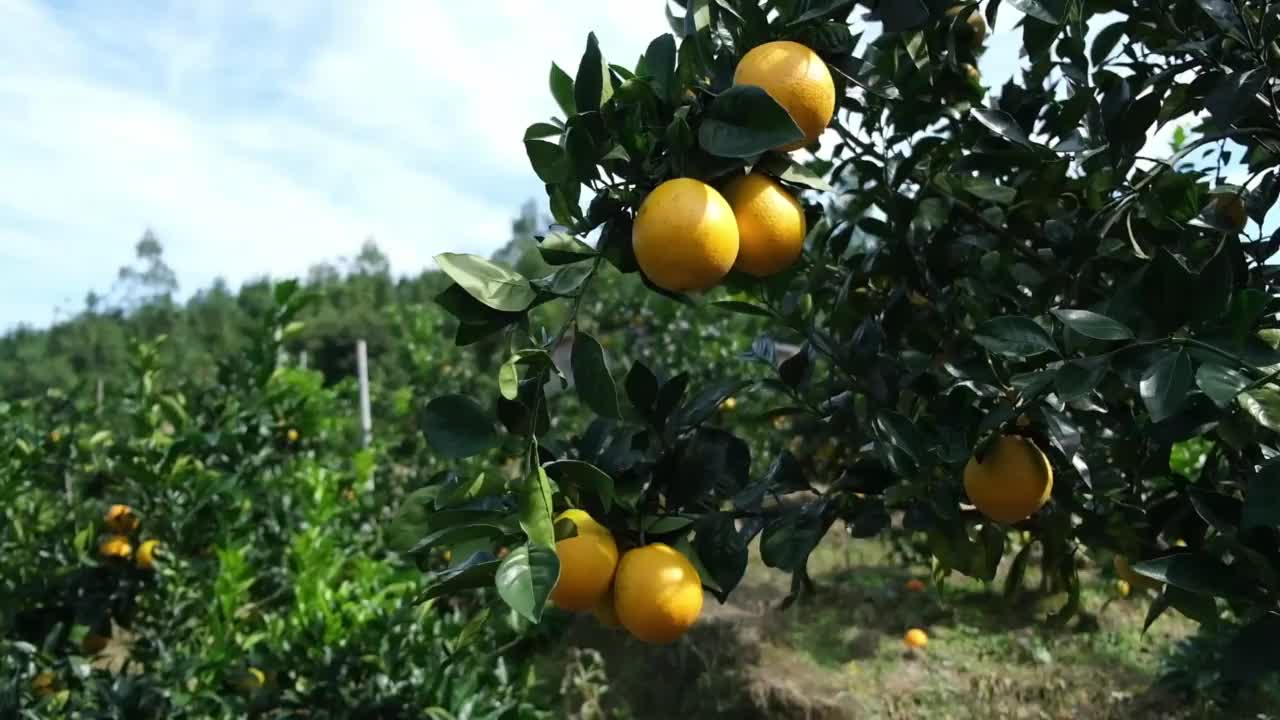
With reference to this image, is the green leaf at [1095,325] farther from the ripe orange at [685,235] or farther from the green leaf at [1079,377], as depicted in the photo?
the ripe orange at [685,235]

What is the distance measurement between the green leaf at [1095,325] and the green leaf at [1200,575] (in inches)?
7.0

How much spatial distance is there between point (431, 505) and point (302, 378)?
2377 mm

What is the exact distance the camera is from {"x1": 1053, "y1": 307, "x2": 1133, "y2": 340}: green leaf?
71 centimetres

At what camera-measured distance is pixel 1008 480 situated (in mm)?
960

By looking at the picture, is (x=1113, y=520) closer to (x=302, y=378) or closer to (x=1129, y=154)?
(x=1129, y=154)

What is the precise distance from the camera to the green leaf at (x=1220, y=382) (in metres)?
0.63

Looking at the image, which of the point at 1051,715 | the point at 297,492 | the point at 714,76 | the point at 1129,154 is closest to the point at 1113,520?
the point at 1129,154

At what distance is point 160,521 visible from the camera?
253 cm

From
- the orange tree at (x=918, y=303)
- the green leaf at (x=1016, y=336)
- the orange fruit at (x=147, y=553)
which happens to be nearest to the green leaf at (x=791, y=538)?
the orange tree at (x=918, y=303)

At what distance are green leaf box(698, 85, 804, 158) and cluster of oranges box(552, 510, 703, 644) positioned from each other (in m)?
0.35

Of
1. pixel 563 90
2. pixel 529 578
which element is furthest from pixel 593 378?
pixel 563 90

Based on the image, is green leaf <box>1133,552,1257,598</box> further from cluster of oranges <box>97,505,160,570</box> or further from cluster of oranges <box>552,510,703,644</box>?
cluster of oranges <box>97,505,160,570</box>

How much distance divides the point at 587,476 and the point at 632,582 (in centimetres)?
10

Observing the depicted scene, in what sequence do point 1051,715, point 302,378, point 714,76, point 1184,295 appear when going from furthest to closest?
point 302,378 → point 1051,715 → point 714,76 → point 1184,295
